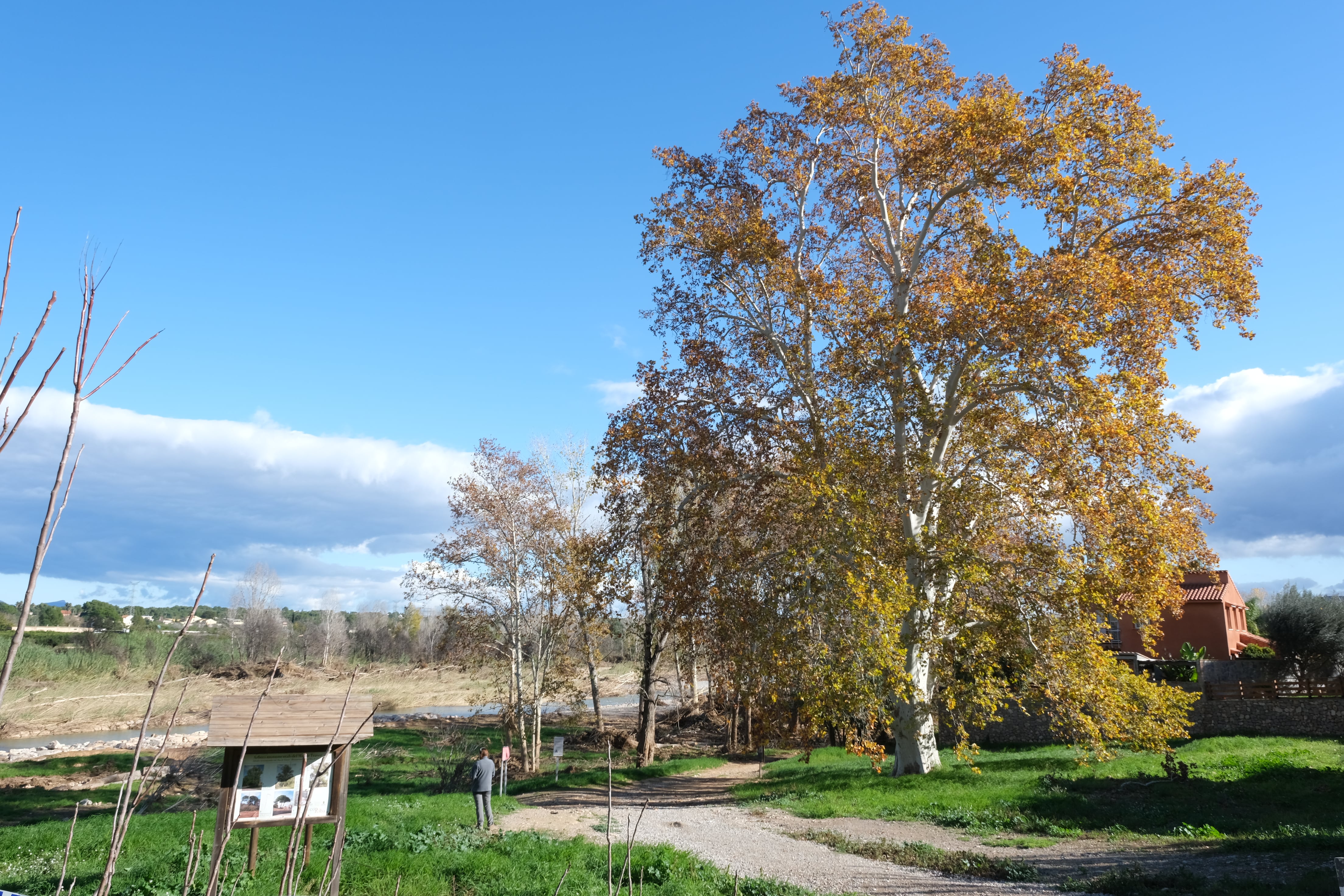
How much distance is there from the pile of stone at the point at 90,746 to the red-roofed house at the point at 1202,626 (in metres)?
40.1

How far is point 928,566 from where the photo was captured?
19.1 metres

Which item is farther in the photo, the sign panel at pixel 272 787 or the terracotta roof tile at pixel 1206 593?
the terracotta roof tile at pixel 1206 593

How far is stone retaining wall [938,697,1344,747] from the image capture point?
24266 mm

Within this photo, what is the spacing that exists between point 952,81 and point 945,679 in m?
16.1

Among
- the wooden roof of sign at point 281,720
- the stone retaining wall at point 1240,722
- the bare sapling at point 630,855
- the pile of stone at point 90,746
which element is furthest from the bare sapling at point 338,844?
the pile of stone at point 90,746

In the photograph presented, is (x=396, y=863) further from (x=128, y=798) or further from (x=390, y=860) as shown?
(x=128, y=798)

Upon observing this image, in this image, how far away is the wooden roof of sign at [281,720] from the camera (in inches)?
361

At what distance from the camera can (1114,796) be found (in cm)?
1592

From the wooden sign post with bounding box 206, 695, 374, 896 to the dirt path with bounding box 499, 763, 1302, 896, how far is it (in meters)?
3.99

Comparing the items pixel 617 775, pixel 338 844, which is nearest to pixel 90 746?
pixel 617 775

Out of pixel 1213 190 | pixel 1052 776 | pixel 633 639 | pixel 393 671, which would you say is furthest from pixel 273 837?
pixel 393 671

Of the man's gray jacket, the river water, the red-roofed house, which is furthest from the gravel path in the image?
the red-roofed house

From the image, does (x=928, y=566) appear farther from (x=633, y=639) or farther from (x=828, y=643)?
(x=633, y=639)

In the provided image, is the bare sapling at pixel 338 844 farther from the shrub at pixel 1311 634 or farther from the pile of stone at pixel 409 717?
the shrub at pixel 1311 634
